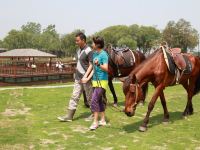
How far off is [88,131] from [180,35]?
56.7 m

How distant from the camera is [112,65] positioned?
34.0 feet

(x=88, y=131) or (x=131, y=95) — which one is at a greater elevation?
(x=131, y=95)

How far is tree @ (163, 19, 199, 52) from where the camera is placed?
6141 centimetres

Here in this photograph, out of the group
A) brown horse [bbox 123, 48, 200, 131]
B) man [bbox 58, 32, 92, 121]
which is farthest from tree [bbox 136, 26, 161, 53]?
brown horse [bbox 123, 48, 200, 131]

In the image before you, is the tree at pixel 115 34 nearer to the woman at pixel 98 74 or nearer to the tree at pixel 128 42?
the tree at pixel 128 42

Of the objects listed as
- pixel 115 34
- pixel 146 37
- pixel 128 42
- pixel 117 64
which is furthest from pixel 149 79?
pixel 115 34

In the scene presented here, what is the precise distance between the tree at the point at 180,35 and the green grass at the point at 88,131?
2074 inches

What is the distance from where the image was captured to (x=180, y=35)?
201 ft

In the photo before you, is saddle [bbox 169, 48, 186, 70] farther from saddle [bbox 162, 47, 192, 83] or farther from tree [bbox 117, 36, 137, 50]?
tree [bbox 117, 36, 137, 50]

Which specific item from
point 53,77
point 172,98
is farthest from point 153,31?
point 172,98

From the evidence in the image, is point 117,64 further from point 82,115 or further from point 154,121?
point 154,121

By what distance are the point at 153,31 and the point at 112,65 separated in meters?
79.6

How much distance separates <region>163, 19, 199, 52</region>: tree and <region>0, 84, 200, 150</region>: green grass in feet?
173

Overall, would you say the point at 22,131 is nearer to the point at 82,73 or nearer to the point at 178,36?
the point at 82,73
